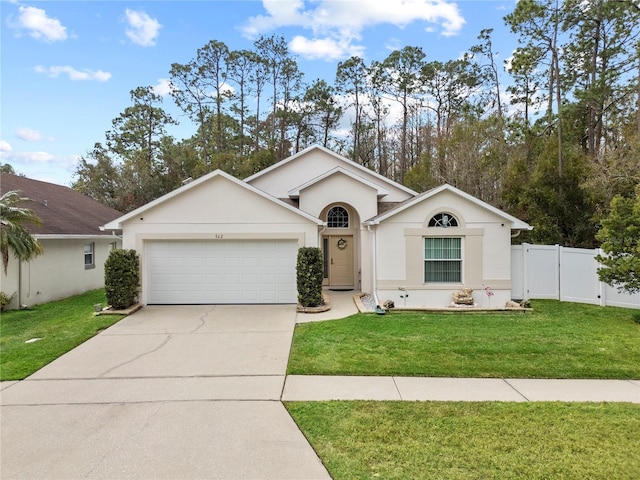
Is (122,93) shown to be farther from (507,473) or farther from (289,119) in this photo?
(507,473)

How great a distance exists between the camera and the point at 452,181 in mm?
22375

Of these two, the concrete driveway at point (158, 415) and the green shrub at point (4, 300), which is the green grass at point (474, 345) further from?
the green shrub at point (4, 300)

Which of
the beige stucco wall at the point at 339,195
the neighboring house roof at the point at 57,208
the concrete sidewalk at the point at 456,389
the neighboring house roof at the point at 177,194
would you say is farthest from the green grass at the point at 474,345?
the neighboring house roof at the point at 57,208

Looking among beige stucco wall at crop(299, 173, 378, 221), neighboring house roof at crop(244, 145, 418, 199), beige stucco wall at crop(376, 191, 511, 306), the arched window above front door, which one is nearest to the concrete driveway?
beige stucco wall at crop(376, 191, 511, 306)

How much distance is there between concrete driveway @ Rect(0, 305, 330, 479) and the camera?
155 inches

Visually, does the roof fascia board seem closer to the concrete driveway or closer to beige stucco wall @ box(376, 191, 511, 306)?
the concrete driveway

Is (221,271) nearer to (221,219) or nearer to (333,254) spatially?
(221,219)

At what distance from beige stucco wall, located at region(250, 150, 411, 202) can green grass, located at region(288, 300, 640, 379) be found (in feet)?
24.3

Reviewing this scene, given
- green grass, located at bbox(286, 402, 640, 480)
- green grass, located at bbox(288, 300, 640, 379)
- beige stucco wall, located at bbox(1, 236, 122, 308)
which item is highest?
beige stucco wall, located at bbox(1, 236, 122, 308)

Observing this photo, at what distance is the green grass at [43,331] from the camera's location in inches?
281

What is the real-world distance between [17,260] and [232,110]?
74.3 ft

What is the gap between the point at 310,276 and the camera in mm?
11469

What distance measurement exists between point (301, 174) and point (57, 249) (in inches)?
385

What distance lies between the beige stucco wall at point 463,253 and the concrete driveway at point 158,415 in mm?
4897
